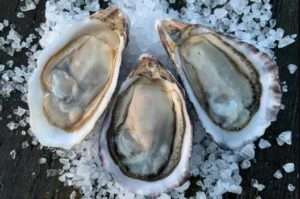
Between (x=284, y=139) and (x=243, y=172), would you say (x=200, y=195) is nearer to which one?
(x=243, y=172)

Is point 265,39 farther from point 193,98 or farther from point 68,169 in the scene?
point 68,169

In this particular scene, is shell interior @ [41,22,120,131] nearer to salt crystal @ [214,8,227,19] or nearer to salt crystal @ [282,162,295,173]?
salt crystal @ [214,8,227,19]

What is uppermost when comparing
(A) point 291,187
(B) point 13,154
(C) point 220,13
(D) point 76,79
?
(C) point 220,13

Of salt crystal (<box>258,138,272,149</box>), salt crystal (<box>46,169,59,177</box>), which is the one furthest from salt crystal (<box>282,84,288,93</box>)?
salt crystal (<box>46,169,59,177</box>)

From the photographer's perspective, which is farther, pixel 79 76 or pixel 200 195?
pixel 79 76

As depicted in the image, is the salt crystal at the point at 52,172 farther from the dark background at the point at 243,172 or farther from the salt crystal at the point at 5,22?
the salt crystal at the point at 5,22

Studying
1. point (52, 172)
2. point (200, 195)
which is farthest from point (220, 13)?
point (52, 172)
